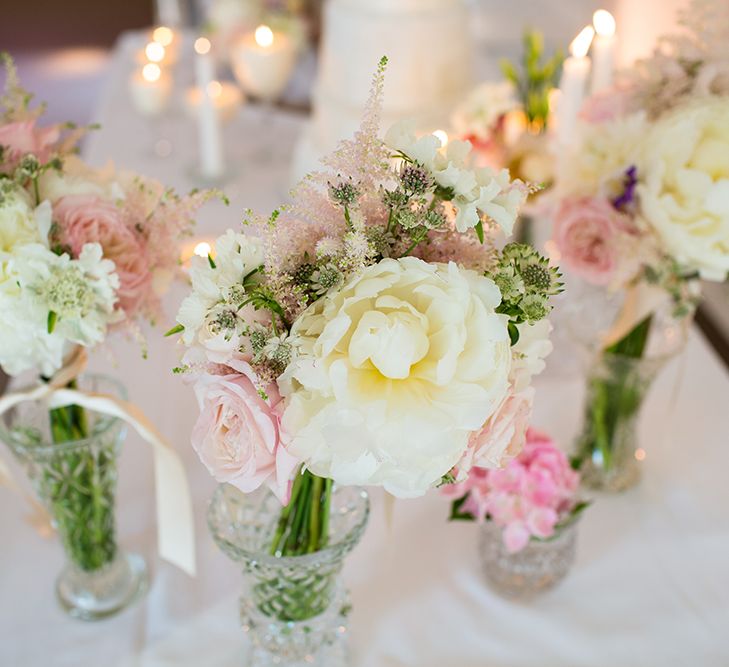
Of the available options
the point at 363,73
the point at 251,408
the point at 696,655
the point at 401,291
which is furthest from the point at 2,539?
the point at 363,73

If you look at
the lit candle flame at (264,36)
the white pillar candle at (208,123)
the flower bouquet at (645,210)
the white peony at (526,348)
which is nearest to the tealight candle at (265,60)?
the lit candle flame at (264,36)

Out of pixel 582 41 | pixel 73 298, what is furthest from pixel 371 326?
pixel 582 41

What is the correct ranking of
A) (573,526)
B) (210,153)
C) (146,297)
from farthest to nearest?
(210,153) < (573,526) < (146,297)

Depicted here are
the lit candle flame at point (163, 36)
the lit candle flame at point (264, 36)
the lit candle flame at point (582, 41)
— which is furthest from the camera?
the lit candle flame at point (163, 36)

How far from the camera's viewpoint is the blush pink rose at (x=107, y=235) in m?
0.63

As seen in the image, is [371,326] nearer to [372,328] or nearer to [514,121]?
[372,328]

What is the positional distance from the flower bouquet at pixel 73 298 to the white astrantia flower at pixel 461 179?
23cm

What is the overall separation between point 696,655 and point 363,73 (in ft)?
3.43

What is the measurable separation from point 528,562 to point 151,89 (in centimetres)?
134

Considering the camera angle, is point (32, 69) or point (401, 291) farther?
point (32, 69)

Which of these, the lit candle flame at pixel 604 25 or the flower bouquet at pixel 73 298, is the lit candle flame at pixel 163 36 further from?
the flower bouquet at pixel 73 298

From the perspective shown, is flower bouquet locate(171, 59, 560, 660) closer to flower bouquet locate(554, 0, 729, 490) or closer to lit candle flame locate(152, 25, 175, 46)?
flower bouquet locate(554, 0, 729, 490)

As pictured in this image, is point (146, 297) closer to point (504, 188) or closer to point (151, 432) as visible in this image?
point (151, 432)

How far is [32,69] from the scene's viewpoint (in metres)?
3.96
